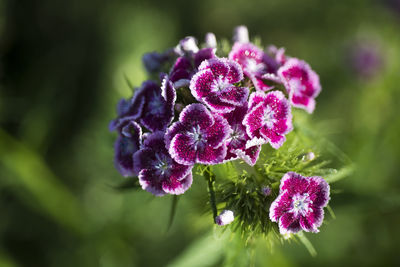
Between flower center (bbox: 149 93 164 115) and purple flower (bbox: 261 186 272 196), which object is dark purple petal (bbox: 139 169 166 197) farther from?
purple flower (bbox: 261 186 272 196)

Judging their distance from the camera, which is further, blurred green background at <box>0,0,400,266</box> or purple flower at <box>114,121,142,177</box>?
blurred green background at <box>0,0,400,266</box>

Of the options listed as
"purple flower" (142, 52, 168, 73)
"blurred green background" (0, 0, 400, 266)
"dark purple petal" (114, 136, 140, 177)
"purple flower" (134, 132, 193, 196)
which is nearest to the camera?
"purple flower" (134, 132, 193, 196)

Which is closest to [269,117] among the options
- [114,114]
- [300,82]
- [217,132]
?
[217,132]

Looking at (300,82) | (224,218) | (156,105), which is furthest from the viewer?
(300,82)

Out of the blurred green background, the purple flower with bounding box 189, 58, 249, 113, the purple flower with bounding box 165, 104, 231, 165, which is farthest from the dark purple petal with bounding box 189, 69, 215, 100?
the blurred green background

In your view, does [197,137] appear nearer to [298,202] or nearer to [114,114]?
[298,202]

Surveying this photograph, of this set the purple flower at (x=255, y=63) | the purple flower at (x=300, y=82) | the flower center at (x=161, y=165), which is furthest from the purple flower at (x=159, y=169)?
the purple flower at (x=300, y=82)

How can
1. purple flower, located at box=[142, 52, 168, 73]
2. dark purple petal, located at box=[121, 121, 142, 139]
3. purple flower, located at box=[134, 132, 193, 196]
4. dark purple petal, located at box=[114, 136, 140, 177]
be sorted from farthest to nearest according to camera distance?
purple flower, located at box=[142, 52, 168, 73], dark purple petal, located at box=[114, 136, 140, 177], dark purple petal, located at box=[121, 121, 142, 139], purple flower, located at box=[134, 132, 193, 196]
